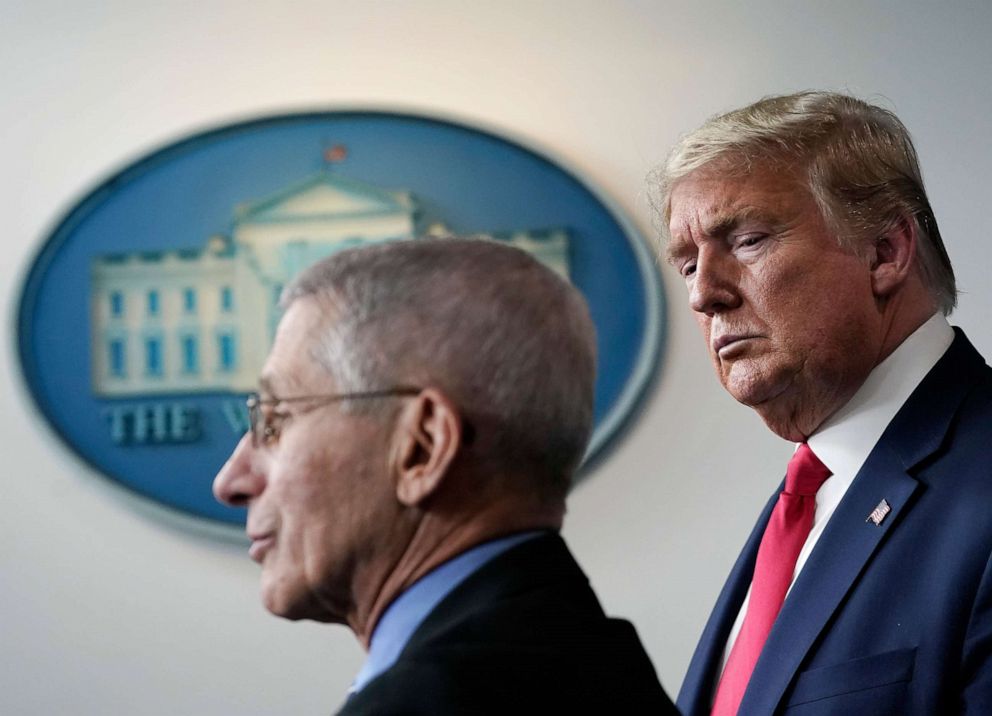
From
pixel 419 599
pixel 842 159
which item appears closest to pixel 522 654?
pixel 419 599

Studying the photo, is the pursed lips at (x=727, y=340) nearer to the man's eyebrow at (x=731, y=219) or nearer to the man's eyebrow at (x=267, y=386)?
the man's eyebrow at (x=731, y=219)

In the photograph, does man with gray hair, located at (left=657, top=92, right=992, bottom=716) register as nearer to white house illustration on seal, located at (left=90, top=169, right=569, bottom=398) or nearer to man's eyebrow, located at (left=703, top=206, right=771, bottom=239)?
man's eyebrow, located at (left=703, top=206, right=771, bottom=239)

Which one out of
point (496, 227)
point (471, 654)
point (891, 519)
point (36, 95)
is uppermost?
point (36, 95)

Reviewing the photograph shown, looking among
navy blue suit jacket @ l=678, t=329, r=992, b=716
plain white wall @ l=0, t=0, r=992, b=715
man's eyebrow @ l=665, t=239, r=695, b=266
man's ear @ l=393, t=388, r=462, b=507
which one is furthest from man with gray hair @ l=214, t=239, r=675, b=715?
plain white wall @ l=0, t=0, r=992, b=715

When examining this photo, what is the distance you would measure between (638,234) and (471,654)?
156 centimetres

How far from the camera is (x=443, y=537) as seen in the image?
32.7 inches

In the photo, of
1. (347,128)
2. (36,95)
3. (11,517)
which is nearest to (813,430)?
(347,128)

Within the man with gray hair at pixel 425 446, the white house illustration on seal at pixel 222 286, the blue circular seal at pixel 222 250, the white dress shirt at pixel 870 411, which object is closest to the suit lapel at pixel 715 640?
the white dress shirt at pixel 870 411

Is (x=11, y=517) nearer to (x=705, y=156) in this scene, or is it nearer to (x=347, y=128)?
(x=347, y=128)

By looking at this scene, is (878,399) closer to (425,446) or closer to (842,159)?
(842,159)

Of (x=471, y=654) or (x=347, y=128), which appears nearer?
(x=471, y=654)

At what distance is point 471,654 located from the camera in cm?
72

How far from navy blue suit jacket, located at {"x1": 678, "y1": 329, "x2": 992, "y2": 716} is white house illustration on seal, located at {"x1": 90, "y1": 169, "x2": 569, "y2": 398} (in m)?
1.12

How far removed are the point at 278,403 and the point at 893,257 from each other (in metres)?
0.73
